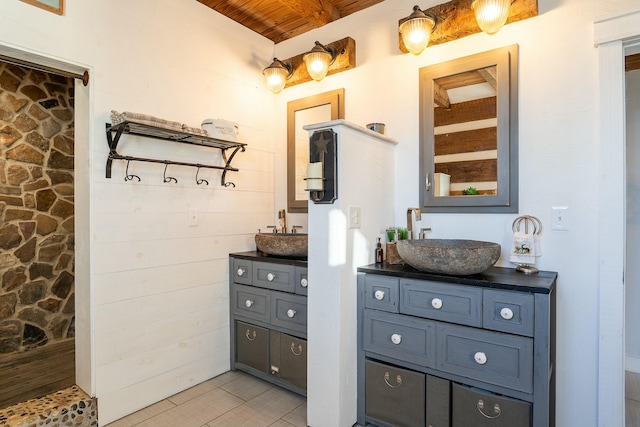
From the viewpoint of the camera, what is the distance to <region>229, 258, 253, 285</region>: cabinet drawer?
258 cm

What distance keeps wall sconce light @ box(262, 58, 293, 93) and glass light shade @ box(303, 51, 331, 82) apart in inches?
10.2

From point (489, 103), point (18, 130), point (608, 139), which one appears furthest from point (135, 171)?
point (608, 139)

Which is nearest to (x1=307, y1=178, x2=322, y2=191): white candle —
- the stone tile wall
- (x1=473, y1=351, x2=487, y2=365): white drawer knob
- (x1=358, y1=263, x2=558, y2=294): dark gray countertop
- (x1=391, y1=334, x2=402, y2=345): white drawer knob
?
(x1=358, y1=263, x2=558, y2=294): dark gray countertop

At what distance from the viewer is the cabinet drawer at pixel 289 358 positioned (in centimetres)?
227

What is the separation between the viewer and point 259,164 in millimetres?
2953

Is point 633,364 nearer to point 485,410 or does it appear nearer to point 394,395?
point 485,410

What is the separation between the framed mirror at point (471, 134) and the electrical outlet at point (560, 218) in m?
0.18

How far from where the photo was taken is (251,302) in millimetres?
2564

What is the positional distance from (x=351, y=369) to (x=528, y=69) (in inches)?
75.8

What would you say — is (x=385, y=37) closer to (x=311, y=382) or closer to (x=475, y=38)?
(x=475, y=38)

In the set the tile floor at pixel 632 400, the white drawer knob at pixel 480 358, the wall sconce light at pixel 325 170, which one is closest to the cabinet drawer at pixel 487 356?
the white drawer knob at pixel 480 358

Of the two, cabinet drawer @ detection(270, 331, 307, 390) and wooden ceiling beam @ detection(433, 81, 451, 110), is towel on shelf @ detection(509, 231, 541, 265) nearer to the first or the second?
wooden ceiling beam @ detection(433, 81, 451, 110)

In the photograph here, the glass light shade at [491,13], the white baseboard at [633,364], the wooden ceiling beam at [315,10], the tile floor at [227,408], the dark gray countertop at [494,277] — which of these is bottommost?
the tile floor at [227,408]

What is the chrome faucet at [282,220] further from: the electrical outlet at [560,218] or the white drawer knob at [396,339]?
the electrical outlet at [560,218]
